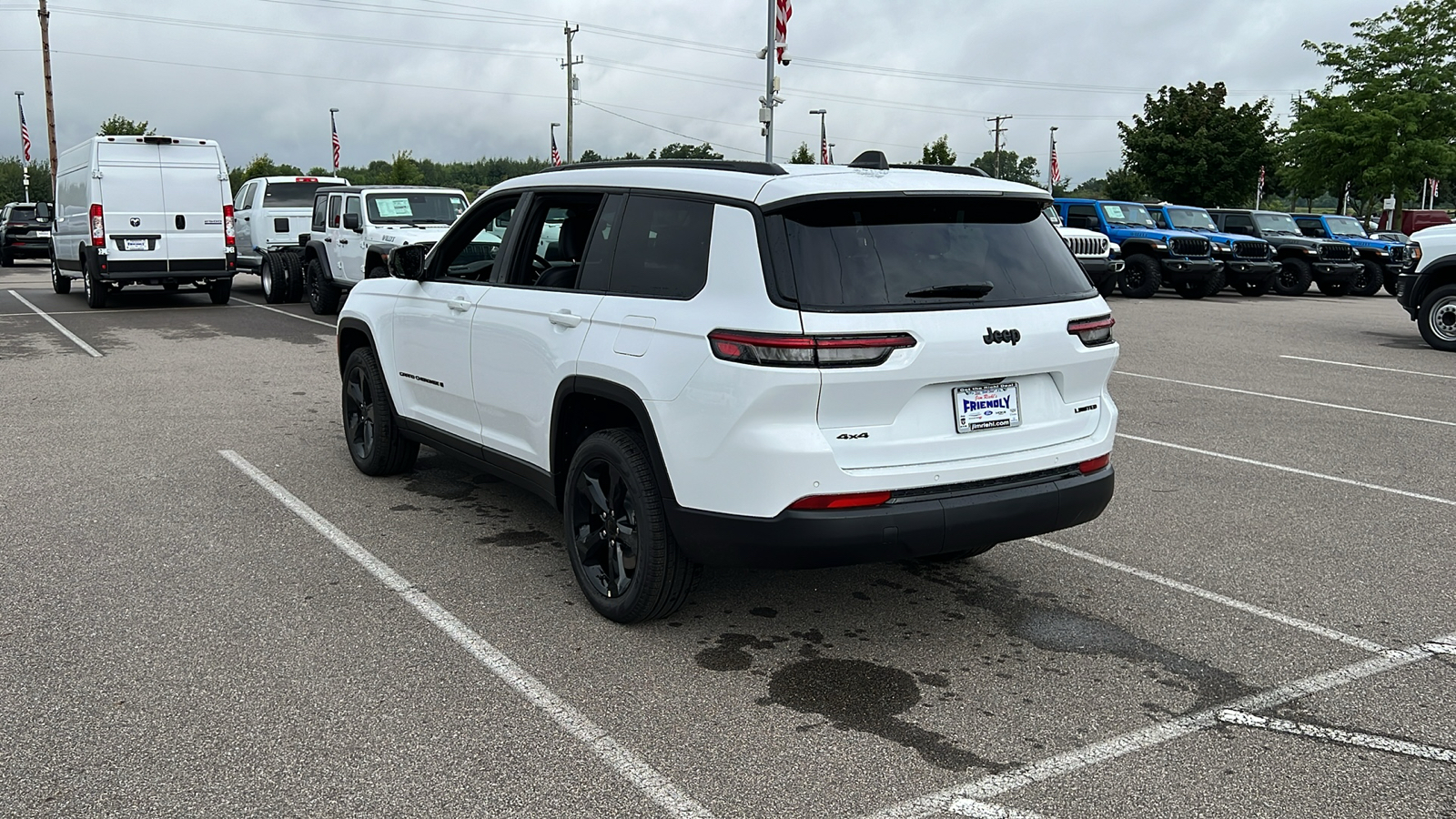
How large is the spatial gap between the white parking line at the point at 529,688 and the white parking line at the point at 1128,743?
561mm

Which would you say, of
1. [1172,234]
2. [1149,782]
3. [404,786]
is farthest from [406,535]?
[1172,234]

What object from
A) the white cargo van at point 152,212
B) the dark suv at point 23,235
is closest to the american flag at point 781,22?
the white cargo van at point 152,212

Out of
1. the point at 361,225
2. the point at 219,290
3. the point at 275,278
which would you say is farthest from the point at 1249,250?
the point at 219,290

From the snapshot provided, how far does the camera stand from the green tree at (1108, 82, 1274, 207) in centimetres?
4828

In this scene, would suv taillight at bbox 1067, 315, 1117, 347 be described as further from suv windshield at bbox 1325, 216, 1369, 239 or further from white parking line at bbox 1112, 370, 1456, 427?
suv windshield at bbox 1325, 216, 1369, 239

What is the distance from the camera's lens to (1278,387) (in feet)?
36.5

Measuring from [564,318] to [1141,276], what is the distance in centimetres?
2086

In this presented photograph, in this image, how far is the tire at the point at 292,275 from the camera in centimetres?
1894

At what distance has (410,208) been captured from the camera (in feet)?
53.8

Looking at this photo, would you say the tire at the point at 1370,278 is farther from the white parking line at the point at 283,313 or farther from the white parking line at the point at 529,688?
the white parking line at the point at 529,688

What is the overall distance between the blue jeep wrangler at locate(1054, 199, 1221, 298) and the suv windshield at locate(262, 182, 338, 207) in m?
14.0

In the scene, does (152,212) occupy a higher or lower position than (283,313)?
higher

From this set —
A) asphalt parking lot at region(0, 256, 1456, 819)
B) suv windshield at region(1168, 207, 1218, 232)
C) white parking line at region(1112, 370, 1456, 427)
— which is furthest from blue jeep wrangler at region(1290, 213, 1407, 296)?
asphalt parking lot at region(0, 256, 1456, 819)

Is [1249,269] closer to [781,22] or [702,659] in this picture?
[781,22]
